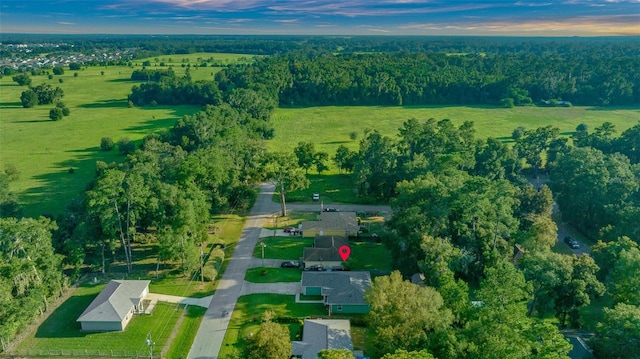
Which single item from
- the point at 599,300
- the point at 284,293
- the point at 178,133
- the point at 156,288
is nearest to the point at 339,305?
the point at 284,293

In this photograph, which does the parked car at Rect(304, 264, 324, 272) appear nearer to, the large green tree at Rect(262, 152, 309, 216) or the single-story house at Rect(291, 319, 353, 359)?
the single-story house at Rect(291, 319, 353, 359)

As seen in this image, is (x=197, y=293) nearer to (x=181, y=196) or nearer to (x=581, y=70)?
(x=181, y=196)

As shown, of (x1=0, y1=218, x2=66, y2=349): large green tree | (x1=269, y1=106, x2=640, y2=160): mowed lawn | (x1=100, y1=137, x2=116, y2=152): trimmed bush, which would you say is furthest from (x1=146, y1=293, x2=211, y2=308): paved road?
(x1=100, y1=137, x2=116, y2=152): trimmed bush

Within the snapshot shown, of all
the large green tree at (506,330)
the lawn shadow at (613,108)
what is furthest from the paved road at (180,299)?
the lawn shadow at (613,108)

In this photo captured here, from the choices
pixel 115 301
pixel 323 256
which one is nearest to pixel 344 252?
pixel 323 256

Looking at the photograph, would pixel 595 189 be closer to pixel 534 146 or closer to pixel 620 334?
pixel 534 146

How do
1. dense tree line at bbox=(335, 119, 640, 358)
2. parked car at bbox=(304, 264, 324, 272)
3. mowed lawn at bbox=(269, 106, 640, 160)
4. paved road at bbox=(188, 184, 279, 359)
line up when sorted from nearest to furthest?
1. dense tree line at bbox=(335, 119, 640, 358)
2. paved road at bbox=(188, 184, 279, 359)
3. parked car at bbox=(304, 264, 324, 272)
4. mowed lawn at bbox=(269, 106, 640, 160)
